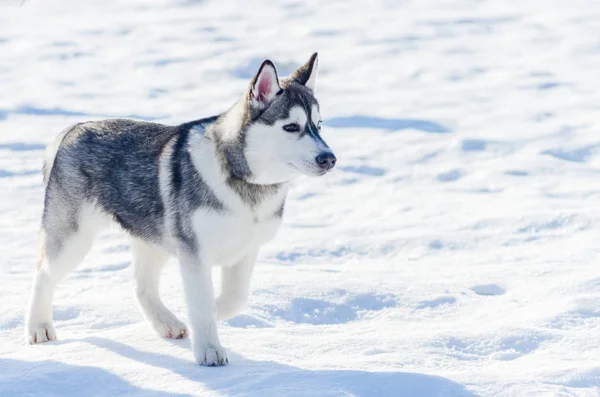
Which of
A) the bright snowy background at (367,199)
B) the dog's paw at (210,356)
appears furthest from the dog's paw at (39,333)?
the dog's paw at (210,356)

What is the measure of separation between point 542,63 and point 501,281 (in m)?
7.43

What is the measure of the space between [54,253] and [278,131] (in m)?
1.44

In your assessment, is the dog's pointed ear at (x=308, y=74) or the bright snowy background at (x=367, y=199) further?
the dog's pointed ear at (x=308, y=74)

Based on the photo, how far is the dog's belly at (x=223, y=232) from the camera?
15.5 ft

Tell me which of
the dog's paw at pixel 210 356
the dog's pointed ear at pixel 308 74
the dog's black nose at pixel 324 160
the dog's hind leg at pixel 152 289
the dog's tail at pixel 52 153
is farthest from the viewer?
the dog's tail at pixel 52 153

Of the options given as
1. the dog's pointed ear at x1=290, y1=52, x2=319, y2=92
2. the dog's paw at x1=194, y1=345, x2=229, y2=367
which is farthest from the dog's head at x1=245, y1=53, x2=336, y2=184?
the dog's paw at x1=194, y1=345, x2=229, y2=367

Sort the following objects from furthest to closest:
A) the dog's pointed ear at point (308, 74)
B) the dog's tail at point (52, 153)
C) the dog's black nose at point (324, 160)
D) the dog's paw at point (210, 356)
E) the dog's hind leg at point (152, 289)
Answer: the dog's tail at point (52, 153) → the dog's hind leg at point (152, 289) → the dog's pointed ear at point (308, 74) → the dog's paw at point (210, 356) → the dog's black nose at point (324, 160)

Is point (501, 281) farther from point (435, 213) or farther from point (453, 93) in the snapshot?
point (453, 93)

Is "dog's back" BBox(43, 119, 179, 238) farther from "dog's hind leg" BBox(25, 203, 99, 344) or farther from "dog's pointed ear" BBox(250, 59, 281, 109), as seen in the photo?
"dog's pointed ear" BBox(250, 59, 281, 109)

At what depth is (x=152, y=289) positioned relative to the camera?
5.49m

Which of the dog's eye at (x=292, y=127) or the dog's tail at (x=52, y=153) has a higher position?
the dog's eye at (x=292, y=127)

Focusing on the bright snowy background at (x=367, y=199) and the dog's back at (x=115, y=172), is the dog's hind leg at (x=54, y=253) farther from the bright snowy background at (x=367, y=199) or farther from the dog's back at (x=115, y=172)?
the bright snowy background at (x=367, y=199)

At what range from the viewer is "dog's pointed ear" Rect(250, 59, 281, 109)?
4.73 m

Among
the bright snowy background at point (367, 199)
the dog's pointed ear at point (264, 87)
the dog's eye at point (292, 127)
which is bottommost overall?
the bright snowy background at point (367, 199)
